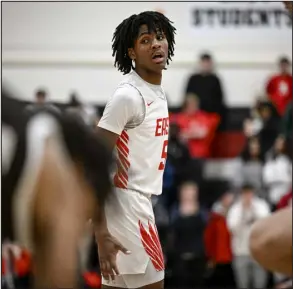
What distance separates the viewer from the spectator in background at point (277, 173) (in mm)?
8578

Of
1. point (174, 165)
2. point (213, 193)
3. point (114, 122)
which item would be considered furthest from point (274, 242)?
point (213, 193)

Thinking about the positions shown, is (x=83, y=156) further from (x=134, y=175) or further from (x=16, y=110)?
(x=134, y=175)

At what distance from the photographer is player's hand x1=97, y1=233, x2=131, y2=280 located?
3.20 meters

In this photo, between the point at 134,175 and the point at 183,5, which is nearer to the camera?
the point at 134,175

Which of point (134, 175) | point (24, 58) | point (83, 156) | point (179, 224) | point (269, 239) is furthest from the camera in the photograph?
point (24, 58)

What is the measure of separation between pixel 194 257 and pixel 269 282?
716 mm

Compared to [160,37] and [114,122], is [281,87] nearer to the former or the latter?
[160,37]

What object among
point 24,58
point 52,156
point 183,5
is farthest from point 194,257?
point 52,156

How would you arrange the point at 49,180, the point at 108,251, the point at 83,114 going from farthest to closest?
1. the point at 108,251
2. the point at 83,114
3. the point at 49,180

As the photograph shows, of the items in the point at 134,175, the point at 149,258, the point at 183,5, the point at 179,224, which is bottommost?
the point at 179,224

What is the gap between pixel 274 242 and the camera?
9.55 feet

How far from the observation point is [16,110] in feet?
6.00

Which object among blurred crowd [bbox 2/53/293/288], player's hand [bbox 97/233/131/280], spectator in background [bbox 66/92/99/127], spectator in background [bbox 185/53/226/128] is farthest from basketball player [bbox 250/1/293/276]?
spectator in background [bbox 185/53/226/128]

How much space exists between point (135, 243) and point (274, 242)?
0.65 metres
